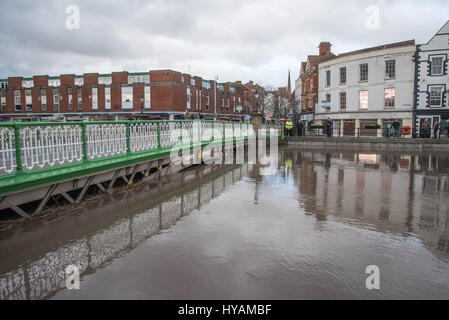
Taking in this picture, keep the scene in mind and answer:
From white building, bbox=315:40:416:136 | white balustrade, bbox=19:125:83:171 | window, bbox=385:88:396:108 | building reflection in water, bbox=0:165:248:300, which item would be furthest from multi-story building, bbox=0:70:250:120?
white balustrade, bbox=19:125:83:171

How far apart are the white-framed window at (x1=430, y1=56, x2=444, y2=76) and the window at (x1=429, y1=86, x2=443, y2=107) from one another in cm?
129

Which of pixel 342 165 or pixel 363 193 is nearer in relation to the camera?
pixel 363 193

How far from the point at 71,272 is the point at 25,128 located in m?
3.22

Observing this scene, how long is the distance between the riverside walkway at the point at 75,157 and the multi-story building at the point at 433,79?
26.4 metres

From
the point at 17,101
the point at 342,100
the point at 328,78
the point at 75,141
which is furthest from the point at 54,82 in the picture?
the point at 75,141

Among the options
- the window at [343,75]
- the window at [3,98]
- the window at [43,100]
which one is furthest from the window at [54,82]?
the window at [343,75]

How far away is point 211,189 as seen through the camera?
361 inches

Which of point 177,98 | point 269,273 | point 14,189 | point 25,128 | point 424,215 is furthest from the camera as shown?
point 177,98

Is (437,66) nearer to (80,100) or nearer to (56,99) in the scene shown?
(80,100)

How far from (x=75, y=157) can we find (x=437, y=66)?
104ft

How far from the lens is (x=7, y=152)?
18.2ft

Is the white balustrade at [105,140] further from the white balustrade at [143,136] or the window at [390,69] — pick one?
the window at [390,69]

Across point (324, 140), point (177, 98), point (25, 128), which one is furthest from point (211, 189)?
point (177, 98)
